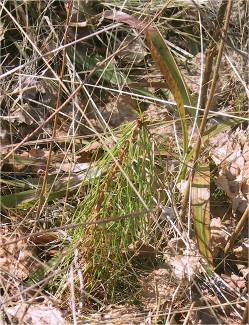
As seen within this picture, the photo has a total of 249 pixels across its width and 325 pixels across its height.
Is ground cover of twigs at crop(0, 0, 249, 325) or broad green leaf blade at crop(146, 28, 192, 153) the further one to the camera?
broad green leaf blade at crop(146, 28, 192, 153)

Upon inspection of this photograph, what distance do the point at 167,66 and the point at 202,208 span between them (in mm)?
427

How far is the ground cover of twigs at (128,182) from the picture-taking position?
4.99 feet

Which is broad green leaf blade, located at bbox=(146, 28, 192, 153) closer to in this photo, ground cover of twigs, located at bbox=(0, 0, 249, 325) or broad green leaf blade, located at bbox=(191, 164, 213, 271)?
ground cover of twigs, located at bbox=(0, 0, 249, 325)

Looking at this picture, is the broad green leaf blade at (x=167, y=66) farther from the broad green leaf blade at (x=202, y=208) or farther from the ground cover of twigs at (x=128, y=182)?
the broad green leaf blade at (x=202, y=208)

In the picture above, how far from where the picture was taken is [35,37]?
215cm

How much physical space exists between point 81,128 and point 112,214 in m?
0.64

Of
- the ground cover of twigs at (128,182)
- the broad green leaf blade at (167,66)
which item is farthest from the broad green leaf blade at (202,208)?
Answer: the broad green leaf blade at (167,66)

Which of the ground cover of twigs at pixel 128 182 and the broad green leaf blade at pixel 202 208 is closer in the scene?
the ground cover of twigs at pixel 128 182

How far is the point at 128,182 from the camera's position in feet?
4.74

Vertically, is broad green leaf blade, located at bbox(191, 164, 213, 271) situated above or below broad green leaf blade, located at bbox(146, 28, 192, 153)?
below

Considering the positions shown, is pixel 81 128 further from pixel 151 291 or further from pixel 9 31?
pixel 151 291

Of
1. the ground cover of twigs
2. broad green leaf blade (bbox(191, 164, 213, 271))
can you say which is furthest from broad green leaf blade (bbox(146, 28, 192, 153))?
broad green leaf blade (bbox(191, 164, 213, 271))

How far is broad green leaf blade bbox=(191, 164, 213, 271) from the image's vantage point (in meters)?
1.66

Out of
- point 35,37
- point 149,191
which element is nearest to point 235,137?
point 149,191
